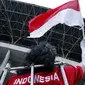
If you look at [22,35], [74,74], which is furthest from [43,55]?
[22,35]

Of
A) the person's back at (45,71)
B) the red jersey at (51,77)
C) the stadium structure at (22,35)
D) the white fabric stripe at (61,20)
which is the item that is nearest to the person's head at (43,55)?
the person's back at (45,71)

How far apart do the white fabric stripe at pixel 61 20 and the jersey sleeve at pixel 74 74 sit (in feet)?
3.66

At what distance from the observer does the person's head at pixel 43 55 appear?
4.52 meters

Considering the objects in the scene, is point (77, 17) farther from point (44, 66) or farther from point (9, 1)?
point (9, 1)

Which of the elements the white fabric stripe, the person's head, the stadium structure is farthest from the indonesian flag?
the stadium structure

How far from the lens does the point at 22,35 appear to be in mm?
Result: 32844

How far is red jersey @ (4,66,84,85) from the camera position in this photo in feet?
14.8

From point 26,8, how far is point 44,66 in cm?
2668

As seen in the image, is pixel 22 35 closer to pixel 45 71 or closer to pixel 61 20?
pixel 61 20

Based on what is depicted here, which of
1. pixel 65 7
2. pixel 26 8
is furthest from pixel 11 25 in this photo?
pixel 65 7

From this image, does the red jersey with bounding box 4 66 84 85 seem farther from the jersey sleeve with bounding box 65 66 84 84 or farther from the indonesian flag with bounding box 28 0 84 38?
the indonesian flag with bounding box 28 0 84 38

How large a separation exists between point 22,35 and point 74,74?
28352mm

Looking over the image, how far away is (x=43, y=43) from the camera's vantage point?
470cm

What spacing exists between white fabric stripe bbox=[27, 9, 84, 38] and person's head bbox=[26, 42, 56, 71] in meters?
1.09
